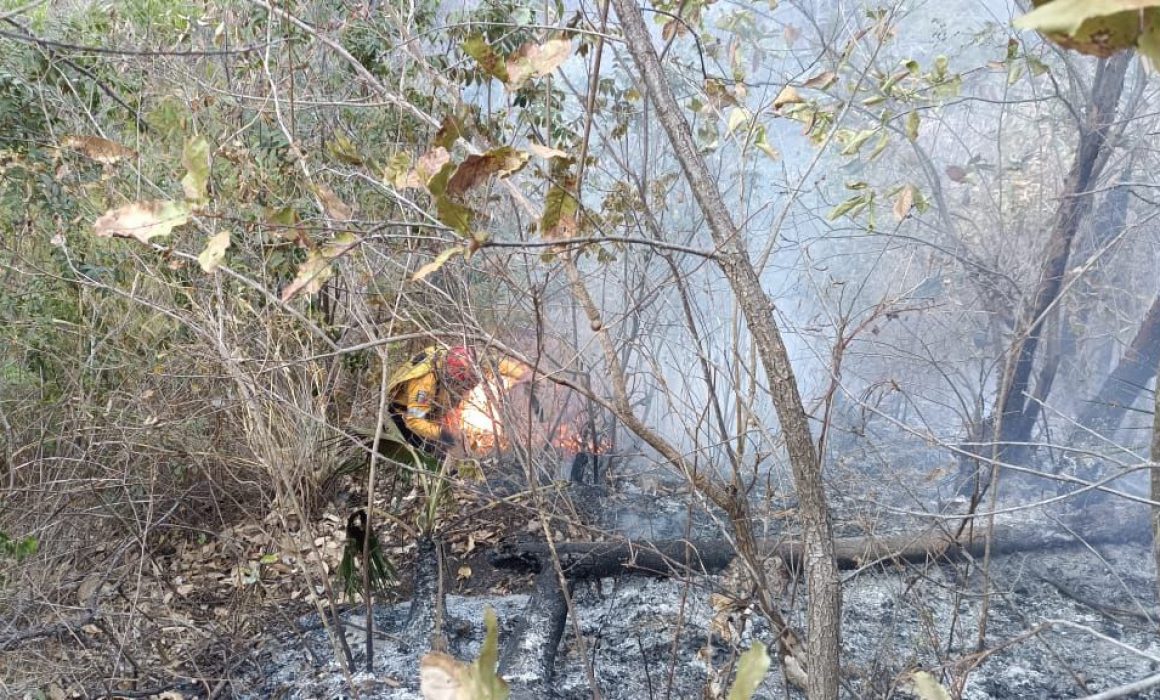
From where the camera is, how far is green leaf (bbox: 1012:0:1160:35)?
0.41 metres

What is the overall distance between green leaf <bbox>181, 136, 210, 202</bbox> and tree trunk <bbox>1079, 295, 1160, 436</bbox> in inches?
166

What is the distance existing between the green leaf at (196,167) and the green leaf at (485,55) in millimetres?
403

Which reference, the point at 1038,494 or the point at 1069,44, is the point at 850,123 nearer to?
the point at 1038,494

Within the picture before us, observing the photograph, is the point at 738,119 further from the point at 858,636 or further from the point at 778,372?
the point at 858,636

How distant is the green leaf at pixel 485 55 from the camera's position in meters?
1.24

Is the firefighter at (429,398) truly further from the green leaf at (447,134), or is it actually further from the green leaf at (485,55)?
the green leaf at (485,55)

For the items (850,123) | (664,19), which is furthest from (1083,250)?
(664,19)

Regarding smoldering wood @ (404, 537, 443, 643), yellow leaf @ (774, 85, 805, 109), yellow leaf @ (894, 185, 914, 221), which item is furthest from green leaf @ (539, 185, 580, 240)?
smoldering wood @ (404, 537, 443, 643)

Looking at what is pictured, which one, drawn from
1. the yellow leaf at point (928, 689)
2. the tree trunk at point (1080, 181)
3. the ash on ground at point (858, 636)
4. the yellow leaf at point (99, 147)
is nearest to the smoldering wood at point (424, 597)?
the ash on ground at point (858, 636)

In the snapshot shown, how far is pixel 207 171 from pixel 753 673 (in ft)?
3.20

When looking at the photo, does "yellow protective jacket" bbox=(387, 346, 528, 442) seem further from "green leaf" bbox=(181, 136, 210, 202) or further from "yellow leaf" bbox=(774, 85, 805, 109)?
"green leaf" bbox=(181, 136, 210, 202)

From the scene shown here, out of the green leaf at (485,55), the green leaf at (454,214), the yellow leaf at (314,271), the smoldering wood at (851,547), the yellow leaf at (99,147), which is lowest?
the smoldering wood at (851,547)

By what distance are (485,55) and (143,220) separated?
0.54m

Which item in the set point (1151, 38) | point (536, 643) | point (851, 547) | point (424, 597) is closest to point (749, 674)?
point (1151, 38)
